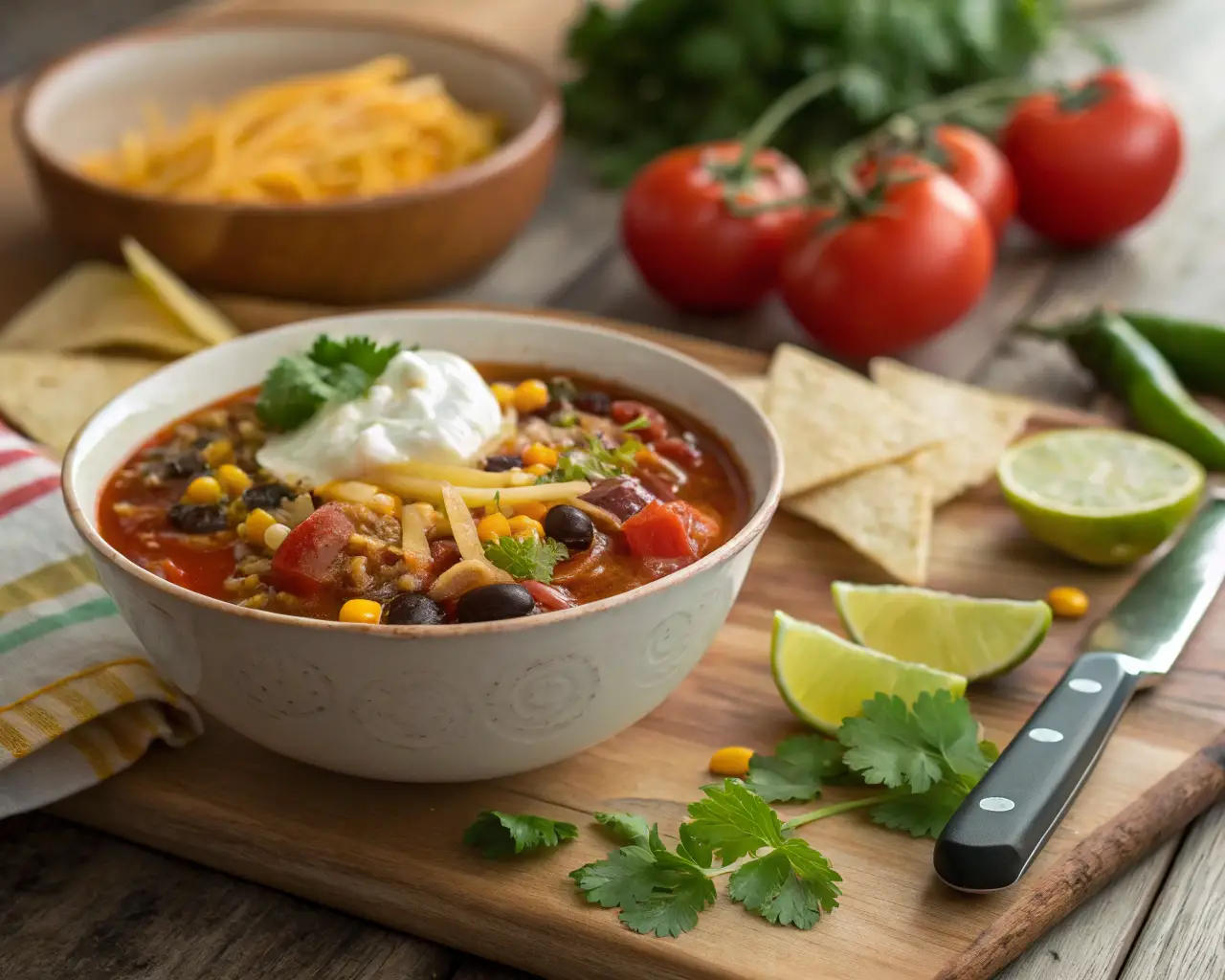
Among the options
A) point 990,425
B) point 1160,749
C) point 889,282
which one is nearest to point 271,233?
point 889,282

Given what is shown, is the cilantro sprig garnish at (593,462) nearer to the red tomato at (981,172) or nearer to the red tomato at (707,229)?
the red tomato at (707,229)

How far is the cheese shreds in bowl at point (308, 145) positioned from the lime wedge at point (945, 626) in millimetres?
2326

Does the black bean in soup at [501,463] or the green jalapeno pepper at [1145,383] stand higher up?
the black bean in soup at [501,463]

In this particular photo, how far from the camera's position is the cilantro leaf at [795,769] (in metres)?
2.75

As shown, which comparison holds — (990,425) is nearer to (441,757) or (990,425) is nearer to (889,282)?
(889,282)

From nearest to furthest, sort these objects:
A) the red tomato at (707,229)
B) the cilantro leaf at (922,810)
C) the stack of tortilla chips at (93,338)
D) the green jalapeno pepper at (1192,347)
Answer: the cilantro leaf at (922,810)
the stack of tortilla chips at (93,338)
the green jalapeno pepper at (1192,347)
the red tomato at (707,229)

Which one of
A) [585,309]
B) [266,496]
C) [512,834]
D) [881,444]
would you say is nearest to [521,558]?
[512,834]

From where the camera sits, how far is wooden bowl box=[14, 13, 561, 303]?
15.1 ft

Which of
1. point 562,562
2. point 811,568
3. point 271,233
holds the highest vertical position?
point 562,562

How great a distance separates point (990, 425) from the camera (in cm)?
396

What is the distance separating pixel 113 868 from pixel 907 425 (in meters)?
2.20

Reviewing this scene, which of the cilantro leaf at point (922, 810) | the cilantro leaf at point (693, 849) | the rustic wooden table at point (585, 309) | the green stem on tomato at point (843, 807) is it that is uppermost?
the cilantro leaf at point (693, 849)

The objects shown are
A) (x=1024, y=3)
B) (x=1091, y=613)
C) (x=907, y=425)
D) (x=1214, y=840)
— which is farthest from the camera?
(x=1024, y=3)

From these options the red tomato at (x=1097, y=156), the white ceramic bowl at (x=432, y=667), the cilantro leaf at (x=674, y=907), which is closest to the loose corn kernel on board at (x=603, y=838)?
the cilantro leaf at (x=674, y=907)
